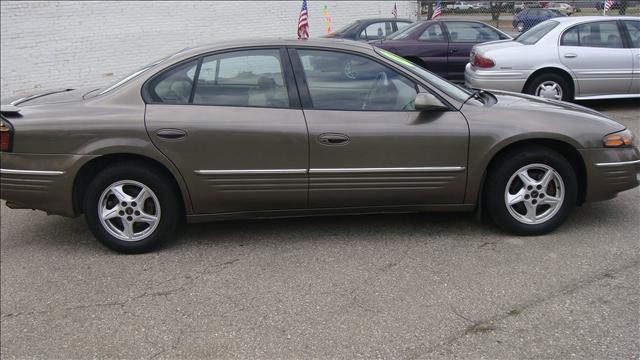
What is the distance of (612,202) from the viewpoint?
4.76 m

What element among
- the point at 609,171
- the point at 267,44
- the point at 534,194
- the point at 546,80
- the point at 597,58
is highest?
the point at 267,44

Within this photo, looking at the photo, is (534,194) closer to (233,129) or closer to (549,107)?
(549,107)

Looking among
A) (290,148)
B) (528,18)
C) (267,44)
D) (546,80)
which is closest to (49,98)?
(267,44)

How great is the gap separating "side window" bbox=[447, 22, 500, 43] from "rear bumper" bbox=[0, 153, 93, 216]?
26.0 ft

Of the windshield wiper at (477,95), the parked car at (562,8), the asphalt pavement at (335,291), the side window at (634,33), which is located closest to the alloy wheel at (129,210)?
the asphalt pavement at (335,291)

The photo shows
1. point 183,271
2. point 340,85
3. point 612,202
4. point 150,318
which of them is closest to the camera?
point 150,318

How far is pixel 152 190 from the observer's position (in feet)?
12.9

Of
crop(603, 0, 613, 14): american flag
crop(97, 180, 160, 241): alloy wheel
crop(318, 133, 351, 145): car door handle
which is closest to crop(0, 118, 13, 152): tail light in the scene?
crop(97, 180, 160, 241): alloy wheel

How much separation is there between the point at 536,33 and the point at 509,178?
216 inches

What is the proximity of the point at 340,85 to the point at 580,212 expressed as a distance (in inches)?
90.1

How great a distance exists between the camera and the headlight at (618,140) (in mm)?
4023

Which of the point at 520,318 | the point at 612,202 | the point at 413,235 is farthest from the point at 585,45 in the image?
the point at 520,318

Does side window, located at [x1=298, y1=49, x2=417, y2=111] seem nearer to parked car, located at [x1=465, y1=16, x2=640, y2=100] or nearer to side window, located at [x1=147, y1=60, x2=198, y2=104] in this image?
side window, located at [x1=147, y1=60, x2=198, y2=104]

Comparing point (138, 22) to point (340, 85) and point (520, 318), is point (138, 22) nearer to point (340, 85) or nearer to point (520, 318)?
point (340, 85)
